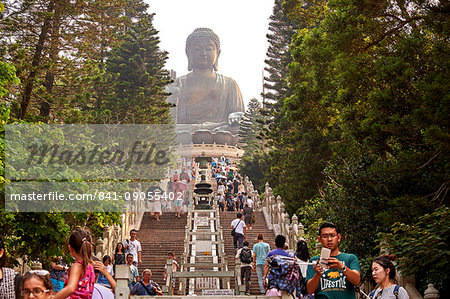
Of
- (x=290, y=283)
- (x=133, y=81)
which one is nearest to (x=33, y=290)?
(x=290, y=283)

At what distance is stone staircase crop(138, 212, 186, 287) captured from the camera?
14.4m

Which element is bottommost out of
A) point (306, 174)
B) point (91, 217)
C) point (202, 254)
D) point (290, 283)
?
point (290, 283)

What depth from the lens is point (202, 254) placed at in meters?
14.7

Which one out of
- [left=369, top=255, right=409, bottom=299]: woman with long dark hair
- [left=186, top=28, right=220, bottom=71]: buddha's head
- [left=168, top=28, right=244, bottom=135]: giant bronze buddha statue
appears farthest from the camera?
[left=168, top=28, right=244, bottom=135]: giant bronze buddha statue

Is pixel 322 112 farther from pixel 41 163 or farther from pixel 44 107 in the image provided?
pixel 41 163

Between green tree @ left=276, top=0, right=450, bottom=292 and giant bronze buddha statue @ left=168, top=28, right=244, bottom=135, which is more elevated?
giant bronze buddha statue @ left=168, top=28, right=244, bottom=135

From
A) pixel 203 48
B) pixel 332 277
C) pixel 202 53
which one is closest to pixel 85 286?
pixel 332 277

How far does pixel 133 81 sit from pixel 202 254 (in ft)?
42.5

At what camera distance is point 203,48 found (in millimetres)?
49562

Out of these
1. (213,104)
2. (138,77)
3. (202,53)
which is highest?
(202,53)

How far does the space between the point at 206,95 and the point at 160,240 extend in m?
35.3

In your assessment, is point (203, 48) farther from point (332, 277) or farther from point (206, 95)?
point (332, 277)

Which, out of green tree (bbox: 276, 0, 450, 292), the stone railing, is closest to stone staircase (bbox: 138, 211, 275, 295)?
the stone railing

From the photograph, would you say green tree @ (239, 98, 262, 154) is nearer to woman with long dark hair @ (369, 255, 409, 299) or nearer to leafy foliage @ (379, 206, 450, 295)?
leafy foliage @ (379, 206, 450, 295)
